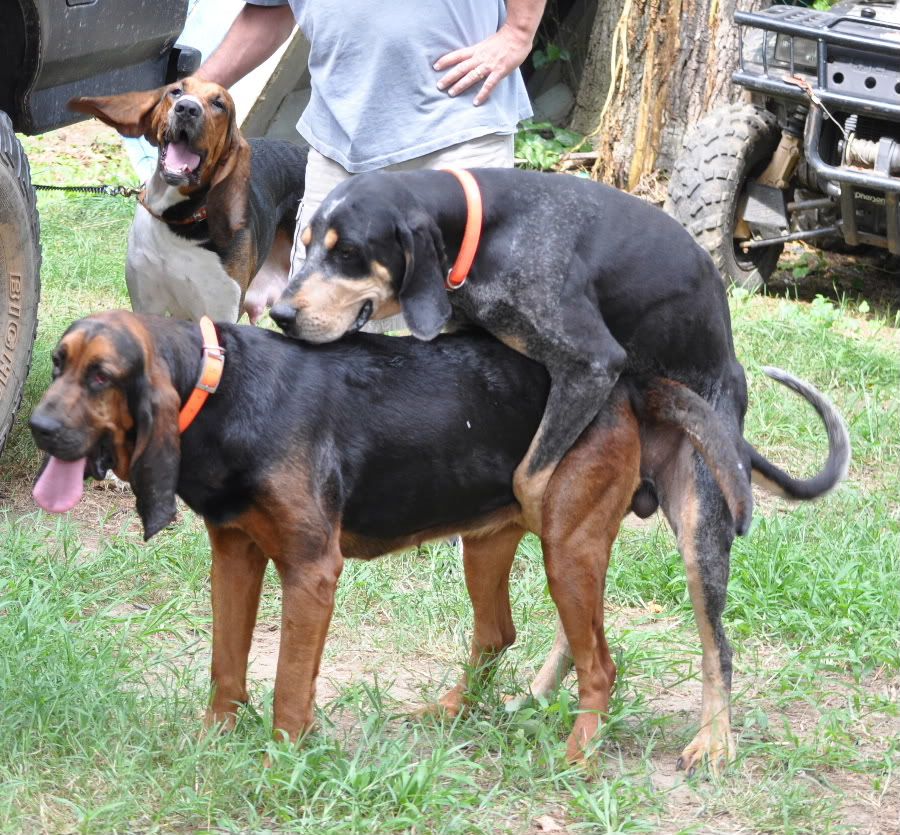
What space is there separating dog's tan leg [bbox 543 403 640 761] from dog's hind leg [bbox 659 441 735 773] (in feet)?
0.53

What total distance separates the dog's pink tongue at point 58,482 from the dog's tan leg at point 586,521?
4.06 ft

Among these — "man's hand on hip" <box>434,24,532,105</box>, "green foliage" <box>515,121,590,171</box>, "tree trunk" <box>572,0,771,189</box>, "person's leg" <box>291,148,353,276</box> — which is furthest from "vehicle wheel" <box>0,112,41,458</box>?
"green foliage" <box>515,121,590,171</box>

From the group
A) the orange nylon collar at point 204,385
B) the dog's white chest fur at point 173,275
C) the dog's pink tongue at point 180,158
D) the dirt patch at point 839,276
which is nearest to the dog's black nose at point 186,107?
the dog's pink tongue at point 180,158

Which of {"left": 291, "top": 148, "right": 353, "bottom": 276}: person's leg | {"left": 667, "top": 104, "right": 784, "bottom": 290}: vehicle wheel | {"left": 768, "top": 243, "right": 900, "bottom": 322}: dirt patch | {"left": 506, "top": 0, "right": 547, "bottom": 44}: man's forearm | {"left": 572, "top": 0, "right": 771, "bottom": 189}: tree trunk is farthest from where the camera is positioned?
{"left": 572, "top": 0, "right": 771, "bottom": 189}: tree trunk

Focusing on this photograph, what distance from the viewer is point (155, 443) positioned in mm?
3119

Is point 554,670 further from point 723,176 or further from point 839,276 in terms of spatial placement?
point 839,276

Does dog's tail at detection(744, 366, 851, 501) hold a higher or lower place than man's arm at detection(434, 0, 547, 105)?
lower

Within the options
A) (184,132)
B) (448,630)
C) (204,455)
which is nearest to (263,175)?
(184,132)

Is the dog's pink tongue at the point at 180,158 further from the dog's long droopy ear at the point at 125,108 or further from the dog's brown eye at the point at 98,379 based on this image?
the dog's brown eye at the point at 98,379

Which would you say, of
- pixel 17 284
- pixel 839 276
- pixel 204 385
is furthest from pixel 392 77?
pixel 839 276

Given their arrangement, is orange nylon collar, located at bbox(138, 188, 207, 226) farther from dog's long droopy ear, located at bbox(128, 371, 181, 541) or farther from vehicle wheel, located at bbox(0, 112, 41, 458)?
dog's long droopy ear, located at bbox(128, 371, 181, 541)

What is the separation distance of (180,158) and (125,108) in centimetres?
27

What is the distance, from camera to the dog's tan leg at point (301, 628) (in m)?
3.33

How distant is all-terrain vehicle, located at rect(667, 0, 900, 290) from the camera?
7.58 m
